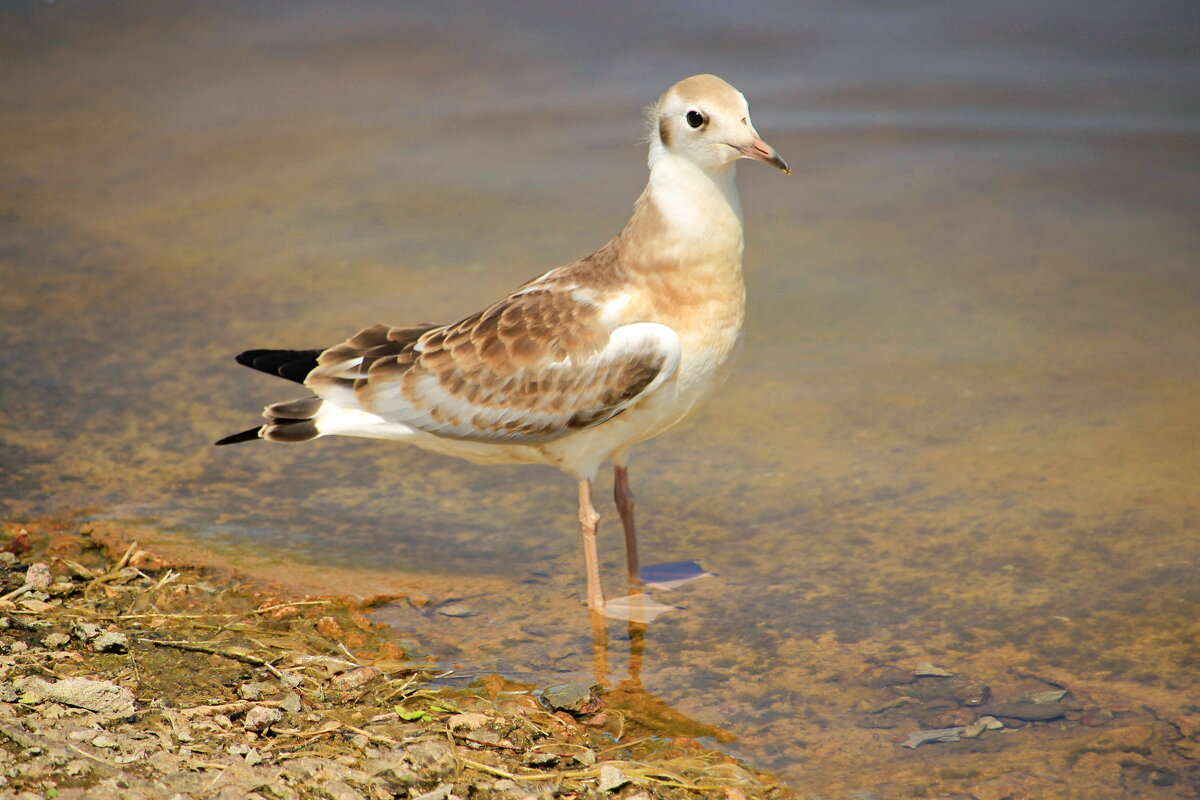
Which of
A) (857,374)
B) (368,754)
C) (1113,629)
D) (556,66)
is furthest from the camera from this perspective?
(556,66)

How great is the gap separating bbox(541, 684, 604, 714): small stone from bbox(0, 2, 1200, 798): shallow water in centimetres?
21

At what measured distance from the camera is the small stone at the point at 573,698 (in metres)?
4.92

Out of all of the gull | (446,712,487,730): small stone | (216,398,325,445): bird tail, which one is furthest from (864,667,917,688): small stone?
(216,398,325,445): bird tail

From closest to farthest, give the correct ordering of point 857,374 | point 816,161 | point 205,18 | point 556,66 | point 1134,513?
point 1134,513
point 857,374
point 816,161
point 556,66
point 205,18

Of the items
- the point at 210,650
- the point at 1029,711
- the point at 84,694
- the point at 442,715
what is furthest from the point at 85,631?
the point at 1029,711

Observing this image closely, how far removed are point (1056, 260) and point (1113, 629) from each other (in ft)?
14.4

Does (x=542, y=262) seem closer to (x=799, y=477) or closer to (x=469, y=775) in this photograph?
(x=799, y=477)

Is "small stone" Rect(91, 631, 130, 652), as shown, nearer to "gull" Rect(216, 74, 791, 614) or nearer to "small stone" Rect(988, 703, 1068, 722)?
"gull" Rect(216, 74, 791, 614)

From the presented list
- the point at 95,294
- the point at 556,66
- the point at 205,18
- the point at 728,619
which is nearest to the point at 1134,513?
the point at 728,619

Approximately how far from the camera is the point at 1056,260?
932 cm

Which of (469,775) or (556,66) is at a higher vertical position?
(556,66)

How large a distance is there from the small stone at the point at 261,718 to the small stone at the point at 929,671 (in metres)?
2.49

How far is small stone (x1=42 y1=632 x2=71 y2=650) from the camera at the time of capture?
15.2 ft

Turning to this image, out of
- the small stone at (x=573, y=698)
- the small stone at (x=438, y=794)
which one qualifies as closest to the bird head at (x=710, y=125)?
the small stone at (x=573, y=698)
